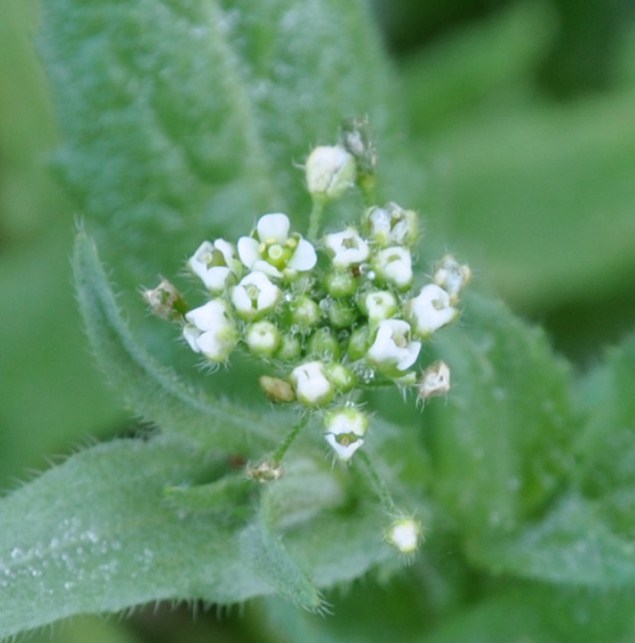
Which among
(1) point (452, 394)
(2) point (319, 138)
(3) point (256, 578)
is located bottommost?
(3) point (256, 578)

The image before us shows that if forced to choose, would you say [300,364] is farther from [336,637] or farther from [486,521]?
[336,637]

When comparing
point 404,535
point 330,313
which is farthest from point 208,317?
point 404,535

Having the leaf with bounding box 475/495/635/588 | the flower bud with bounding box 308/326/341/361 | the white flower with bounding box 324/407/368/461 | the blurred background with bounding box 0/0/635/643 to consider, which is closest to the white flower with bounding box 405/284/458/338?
the flower bud with bounding box 308/326/341/361

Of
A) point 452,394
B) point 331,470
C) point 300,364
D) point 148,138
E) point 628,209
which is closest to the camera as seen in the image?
point 300,364

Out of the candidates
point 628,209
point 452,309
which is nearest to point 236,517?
point 452,309

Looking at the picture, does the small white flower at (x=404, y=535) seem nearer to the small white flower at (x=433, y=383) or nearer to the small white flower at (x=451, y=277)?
the small white flower at (x=433, y=383)

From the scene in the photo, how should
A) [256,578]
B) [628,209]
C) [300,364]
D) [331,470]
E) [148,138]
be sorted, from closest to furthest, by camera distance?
[300,364] < [256,578] < [331,470] < [148,138] < [628,209]

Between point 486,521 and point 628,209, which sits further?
point 628,209

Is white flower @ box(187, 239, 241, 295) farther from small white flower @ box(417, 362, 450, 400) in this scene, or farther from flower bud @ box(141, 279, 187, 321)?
small white flower @ box(417, 362, 450, 400)

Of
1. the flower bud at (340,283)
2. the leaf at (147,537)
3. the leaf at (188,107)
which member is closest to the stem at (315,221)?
the flower bud at (340,283)
